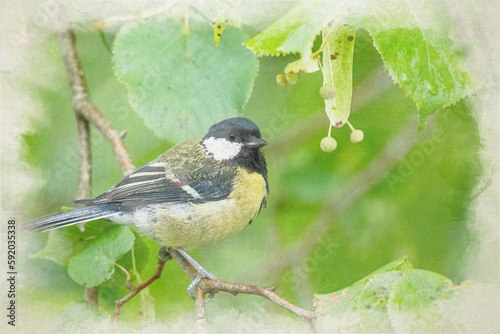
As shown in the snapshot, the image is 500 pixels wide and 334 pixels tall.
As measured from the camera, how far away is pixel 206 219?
3.40ft

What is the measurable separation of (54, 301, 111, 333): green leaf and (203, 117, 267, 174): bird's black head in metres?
0.45

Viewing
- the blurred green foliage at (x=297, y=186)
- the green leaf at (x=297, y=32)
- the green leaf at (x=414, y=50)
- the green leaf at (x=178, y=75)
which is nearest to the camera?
the green leaf at (x=297, y=32)

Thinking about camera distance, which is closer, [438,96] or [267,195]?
[438,96]

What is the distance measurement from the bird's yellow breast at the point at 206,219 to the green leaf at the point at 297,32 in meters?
0.35

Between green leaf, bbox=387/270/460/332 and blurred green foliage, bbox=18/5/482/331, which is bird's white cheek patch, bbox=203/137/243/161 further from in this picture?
green leaf, bbox=387/270/460/332

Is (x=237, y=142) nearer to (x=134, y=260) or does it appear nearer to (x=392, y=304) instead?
(x=134, y=260)

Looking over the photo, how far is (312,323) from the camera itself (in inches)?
32.7

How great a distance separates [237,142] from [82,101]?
40cm

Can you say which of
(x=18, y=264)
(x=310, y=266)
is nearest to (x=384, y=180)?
(x=310, y=266)

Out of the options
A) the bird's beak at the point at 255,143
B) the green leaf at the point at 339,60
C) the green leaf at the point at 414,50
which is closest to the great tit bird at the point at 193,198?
the bird's beak at the point at 255,143

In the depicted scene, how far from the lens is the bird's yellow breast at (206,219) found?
1038 mm

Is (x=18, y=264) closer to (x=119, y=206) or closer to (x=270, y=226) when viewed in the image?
(x=119, y=206)

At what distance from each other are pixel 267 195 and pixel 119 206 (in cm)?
Result: 36

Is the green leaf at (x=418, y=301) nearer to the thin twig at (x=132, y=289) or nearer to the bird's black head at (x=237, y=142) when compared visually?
the bird's black head at (x=237, y=142)
